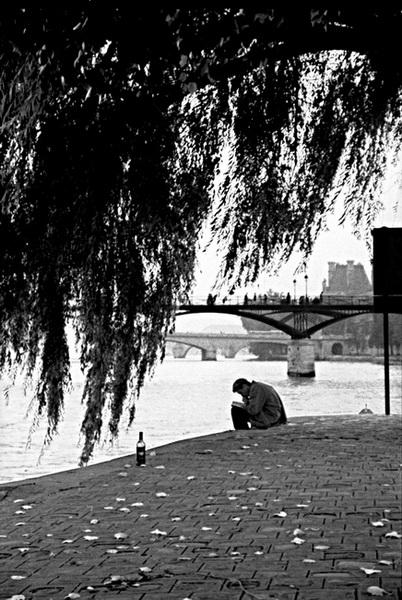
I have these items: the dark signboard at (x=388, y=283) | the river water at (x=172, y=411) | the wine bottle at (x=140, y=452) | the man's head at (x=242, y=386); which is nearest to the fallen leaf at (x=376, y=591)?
the river water at (x=172, y=411)

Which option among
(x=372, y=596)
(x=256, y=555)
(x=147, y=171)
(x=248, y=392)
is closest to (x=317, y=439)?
(x=248, y=392)

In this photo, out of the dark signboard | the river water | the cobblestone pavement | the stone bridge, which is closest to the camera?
the cobblestone pavement

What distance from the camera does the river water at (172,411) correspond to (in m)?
17.7

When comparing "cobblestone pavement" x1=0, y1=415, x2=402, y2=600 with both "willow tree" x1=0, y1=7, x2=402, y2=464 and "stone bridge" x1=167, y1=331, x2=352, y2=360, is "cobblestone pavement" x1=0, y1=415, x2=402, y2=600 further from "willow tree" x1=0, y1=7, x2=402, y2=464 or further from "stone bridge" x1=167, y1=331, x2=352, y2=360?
"stone bridge" x1=167, y1=331, x2=352, y2=360

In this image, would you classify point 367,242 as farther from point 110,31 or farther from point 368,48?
point 110,31

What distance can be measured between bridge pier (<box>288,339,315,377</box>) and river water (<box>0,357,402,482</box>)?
1631 mm

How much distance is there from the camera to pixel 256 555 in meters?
4.68

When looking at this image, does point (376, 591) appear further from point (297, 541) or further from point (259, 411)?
point (259, 411)

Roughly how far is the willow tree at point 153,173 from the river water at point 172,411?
13.6 ft

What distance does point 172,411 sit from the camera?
102 ft

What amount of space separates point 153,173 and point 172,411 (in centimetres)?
2793

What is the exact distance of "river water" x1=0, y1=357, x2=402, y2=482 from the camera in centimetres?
1770

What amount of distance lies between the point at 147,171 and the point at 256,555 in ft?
6.95

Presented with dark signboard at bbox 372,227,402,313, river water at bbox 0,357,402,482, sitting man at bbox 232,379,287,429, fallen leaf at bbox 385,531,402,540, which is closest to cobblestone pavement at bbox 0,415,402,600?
fallen leaf at bbox 385,531,402,540
